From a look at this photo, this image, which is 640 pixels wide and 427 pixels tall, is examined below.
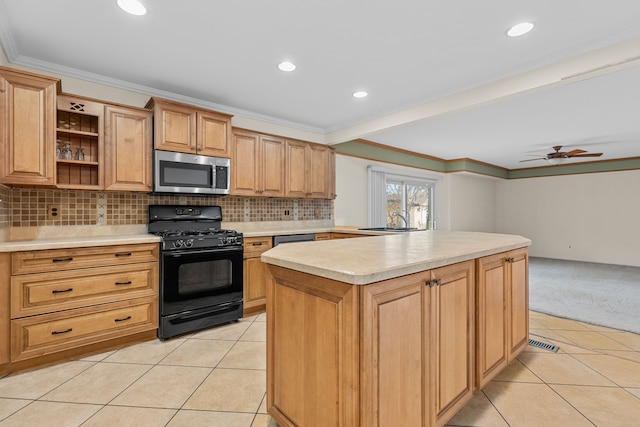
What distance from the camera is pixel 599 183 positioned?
7250 mm

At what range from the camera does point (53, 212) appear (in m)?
2.79

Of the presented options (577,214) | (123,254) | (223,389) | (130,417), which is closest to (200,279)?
(123,254)

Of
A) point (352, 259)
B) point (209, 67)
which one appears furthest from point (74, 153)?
point (352, 259)

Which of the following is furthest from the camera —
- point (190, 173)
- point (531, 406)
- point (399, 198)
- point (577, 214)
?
point (577, 214)

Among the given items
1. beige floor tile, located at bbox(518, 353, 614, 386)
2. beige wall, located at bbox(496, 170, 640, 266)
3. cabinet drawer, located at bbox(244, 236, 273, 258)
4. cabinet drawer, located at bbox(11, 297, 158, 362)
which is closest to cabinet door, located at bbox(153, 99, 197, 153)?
cabinet drawer, located at bbox(244, 236, 273, 258)

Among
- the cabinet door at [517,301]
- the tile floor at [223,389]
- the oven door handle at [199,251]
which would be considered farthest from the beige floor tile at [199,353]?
the cabinet door at [517,301]

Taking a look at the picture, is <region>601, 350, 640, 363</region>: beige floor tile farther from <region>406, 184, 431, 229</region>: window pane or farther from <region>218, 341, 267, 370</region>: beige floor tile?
<region>406, 184, 431, 229</region>: window pane

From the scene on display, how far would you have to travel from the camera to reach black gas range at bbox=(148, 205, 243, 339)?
278 cm

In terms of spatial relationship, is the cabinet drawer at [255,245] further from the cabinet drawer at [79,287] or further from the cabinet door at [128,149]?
the cabinet door at [128,149]

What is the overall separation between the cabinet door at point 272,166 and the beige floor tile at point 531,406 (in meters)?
2.93

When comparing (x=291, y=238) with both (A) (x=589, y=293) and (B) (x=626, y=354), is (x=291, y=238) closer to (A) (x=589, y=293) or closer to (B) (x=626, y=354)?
(B) (x=626, y=354)

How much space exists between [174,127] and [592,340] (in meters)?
4.34

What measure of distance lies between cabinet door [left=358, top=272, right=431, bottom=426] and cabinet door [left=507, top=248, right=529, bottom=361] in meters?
1.09

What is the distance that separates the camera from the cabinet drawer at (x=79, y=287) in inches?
87.5
